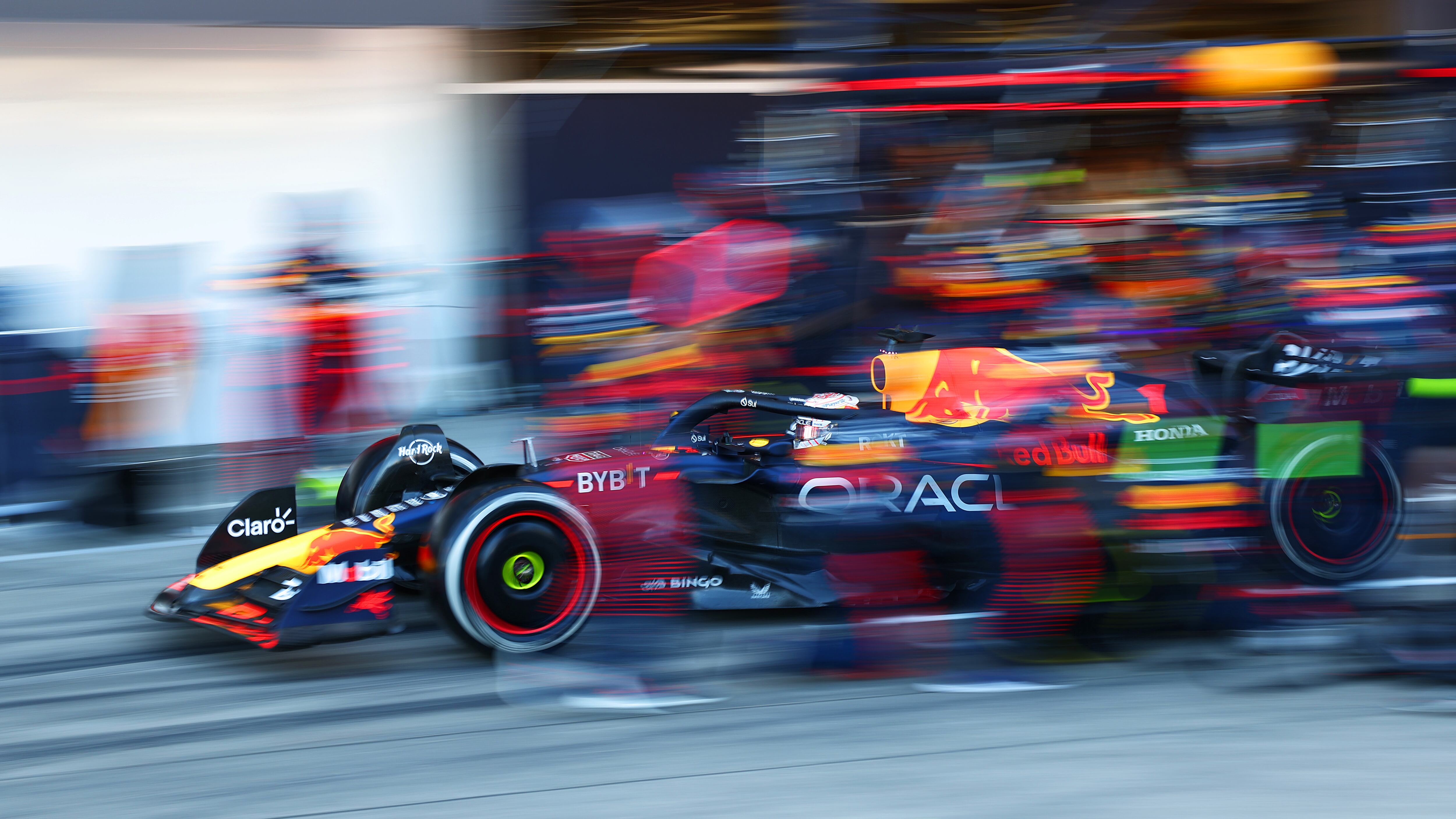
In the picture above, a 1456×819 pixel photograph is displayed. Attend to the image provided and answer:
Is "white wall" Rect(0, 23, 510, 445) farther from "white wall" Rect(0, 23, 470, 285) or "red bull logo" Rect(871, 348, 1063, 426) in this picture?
"red bull logo" Rect(871, 348, 1063, 426)

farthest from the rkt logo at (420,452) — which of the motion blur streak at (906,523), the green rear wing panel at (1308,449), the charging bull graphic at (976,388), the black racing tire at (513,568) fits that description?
the green rear wing panel at (1308,449)

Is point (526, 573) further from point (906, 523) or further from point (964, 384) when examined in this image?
point (964, 384)

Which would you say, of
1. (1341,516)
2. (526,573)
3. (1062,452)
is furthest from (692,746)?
(1341,516)

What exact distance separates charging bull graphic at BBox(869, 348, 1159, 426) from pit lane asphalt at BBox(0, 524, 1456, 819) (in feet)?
2.85

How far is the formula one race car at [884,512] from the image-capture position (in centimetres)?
348

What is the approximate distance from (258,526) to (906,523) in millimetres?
2103

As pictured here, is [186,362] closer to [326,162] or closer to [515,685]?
[326,162]

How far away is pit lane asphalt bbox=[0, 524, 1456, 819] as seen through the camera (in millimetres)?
2844

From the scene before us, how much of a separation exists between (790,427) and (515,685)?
142 centimetres

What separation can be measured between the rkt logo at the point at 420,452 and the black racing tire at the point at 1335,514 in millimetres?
2857

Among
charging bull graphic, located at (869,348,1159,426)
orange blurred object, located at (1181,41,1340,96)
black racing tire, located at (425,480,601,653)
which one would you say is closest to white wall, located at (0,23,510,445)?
black racing tire, located at (425,480,601,653)

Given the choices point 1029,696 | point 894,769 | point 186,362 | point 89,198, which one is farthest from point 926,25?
point 89,198

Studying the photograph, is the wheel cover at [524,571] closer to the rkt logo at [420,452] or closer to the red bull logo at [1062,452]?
the rkt logo at [420,452]

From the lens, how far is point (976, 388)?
13.3 feet
